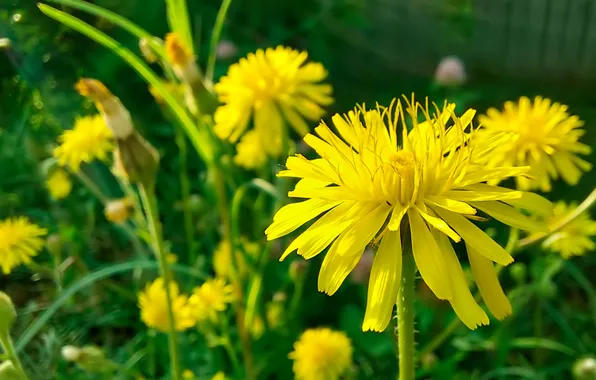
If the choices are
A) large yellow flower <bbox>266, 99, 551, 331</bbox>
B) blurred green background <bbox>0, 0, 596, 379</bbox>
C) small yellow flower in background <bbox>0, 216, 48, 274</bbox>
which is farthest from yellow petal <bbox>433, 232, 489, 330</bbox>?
small yellow flower in background <bbox>0, 216, 48, 274</bbox>

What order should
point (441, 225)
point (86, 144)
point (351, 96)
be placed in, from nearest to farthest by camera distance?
point (441, 225), point (86, 144), point (351, 96)

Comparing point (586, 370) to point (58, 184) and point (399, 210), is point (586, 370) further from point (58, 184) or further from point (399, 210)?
point (58, 184)

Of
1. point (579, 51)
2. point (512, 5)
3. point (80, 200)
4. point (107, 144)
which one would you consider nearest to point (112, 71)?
point (80, 200)

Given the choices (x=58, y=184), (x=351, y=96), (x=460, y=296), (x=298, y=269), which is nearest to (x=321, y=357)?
(x=298, y=269)

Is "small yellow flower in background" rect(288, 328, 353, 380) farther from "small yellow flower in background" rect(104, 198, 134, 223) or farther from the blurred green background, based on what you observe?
"small yellow flower in background" rect(104, 198, 134, 223)

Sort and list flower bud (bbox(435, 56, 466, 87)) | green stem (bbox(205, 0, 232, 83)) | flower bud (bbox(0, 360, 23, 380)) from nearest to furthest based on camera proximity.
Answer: flower bud (bbox(0, 360, 23, 380)) → green stem (bbox(205, 0, 232, 83)) → flower bud (bbox(435, 56, 466, 87))

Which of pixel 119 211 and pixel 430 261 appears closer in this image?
pixel 430 261

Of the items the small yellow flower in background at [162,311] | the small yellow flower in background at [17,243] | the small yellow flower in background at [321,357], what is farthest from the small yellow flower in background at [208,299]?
the small yellow flower in background at [17,243]

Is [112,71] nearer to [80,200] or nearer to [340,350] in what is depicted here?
[80,200]
